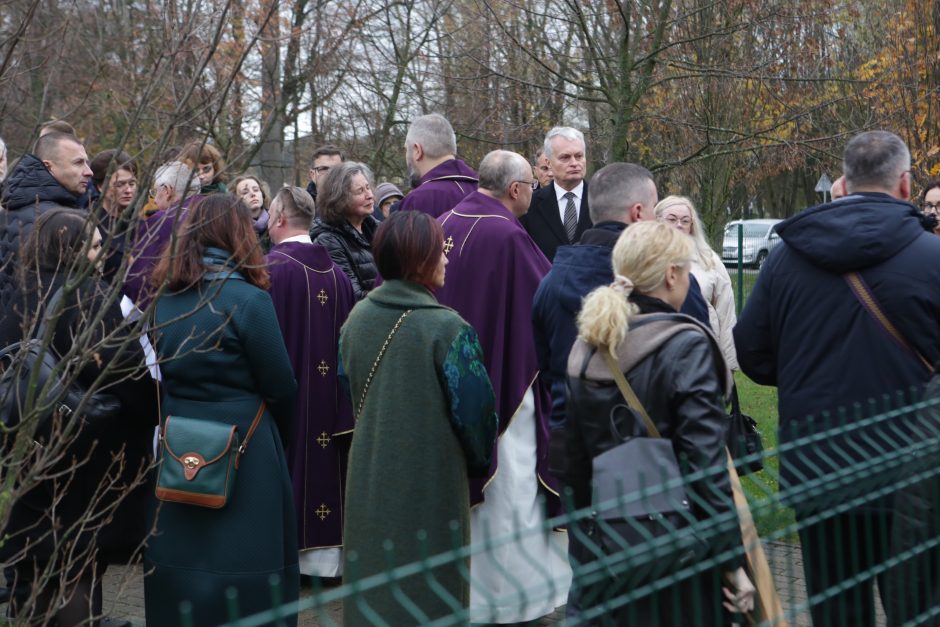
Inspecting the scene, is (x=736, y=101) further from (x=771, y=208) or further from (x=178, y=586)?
(x=771, y=208)

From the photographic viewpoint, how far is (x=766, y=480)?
769cm

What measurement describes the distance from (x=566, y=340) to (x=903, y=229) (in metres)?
1.41

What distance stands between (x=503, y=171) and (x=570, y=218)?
1.65 metres

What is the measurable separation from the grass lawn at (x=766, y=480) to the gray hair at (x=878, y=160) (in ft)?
3.59

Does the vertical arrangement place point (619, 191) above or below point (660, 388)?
above

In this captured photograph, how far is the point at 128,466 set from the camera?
194 inches

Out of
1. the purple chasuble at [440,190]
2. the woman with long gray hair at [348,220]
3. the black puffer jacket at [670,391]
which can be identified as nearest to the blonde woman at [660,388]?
the black puffer jacket at [670,391]

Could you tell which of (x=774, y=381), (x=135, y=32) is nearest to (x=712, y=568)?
(x=774, y=381)

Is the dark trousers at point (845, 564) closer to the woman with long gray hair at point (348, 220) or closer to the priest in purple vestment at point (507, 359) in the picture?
the priest in purple vestment at point (507, 359)

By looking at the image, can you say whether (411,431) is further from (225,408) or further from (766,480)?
(766,480)

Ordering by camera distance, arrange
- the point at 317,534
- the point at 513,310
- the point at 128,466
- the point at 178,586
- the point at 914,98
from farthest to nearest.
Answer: the point at 914,98
the point at 317,534
the point at 513,310
the point at 128,466
the point at 178,586

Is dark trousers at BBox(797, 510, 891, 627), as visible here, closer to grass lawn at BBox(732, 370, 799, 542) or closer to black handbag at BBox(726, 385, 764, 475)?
grass lawn at BBox(732, 370, 799, 542)

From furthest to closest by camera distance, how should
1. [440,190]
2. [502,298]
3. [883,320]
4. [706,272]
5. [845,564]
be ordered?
[440,190] < [706,272] < [502,298] < [883,320] < [845,564]

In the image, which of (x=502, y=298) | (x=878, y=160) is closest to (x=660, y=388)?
(x=878, y=160)
